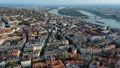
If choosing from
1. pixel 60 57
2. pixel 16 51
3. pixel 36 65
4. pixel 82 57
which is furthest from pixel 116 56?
Answer: pixel 16 51

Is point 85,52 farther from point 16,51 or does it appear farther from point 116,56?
point 16,51

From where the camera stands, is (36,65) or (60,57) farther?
(60,57)

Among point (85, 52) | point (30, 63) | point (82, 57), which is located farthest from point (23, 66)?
point (85, 52)

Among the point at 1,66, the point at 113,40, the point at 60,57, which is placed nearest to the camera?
the point at 1,66

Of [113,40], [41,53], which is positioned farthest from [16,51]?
[113,40]

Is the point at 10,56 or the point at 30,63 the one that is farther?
the point at 10,56

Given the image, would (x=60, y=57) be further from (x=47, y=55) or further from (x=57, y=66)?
(x=57, y=66)

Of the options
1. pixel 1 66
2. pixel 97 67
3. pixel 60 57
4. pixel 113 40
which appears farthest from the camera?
pixel 113 40

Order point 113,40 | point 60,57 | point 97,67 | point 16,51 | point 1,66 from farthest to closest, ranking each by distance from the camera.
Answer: point 113,40, point 16,51, point 60,57, point 1,66, point 97,67
